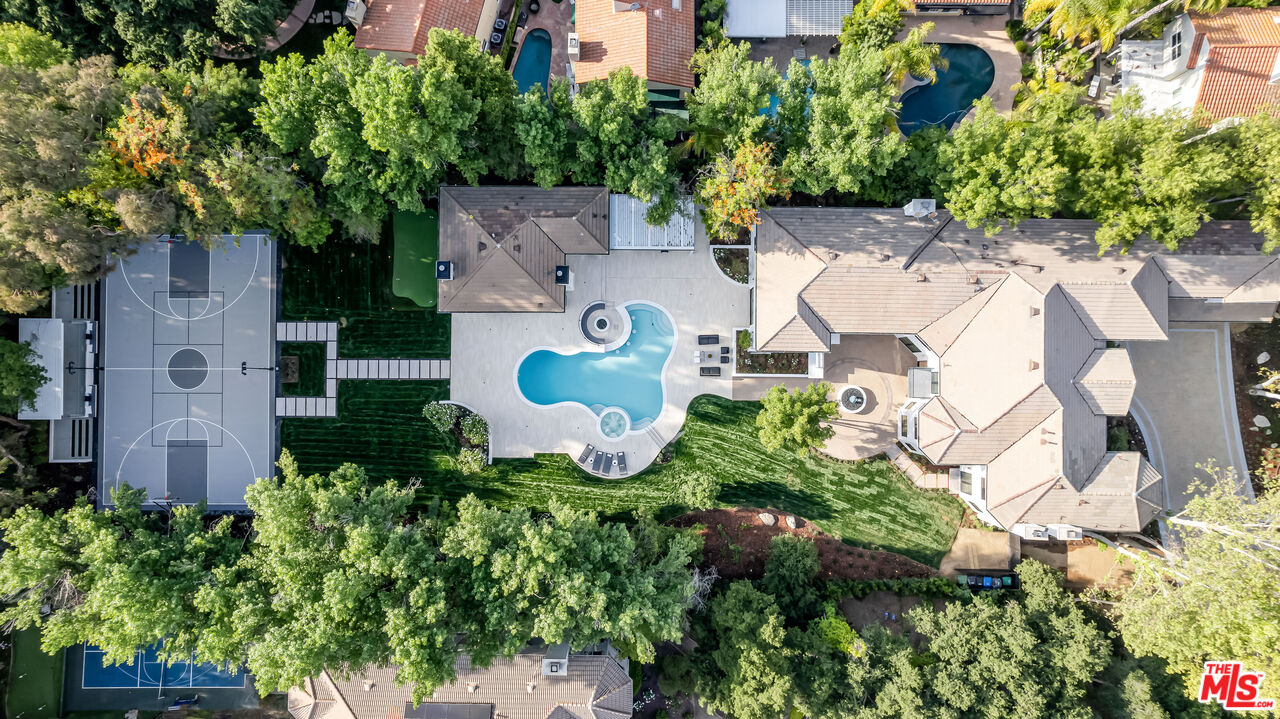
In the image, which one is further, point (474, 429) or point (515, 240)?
point (474, 429)

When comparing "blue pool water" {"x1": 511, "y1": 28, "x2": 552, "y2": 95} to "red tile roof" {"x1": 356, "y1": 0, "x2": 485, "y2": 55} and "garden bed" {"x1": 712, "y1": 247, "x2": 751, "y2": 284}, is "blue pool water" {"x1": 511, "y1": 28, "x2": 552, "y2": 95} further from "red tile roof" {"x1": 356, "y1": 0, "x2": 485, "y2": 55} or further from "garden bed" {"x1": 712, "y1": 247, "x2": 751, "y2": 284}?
"garden bed" {"x1": 712, "y1": 247, "x2": 751, "y2": 284}

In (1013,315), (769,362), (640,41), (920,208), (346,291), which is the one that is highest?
(640,41)

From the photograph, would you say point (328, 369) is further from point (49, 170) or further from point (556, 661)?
point (556, 661)

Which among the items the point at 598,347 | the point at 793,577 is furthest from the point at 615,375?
the point at 793,577

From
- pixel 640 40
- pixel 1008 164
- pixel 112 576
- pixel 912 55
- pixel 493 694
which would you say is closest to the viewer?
pixel 112 576

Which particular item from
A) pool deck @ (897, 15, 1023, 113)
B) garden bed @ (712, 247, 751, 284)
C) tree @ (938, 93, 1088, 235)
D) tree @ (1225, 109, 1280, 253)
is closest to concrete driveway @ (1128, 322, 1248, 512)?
tree @ (1225, 109, 1280, 253)

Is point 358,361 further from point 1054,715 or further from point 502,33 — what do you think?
point 1054,715

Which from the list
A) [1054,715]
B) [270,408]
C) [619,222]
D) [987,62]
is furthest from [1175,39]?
[270,408]
